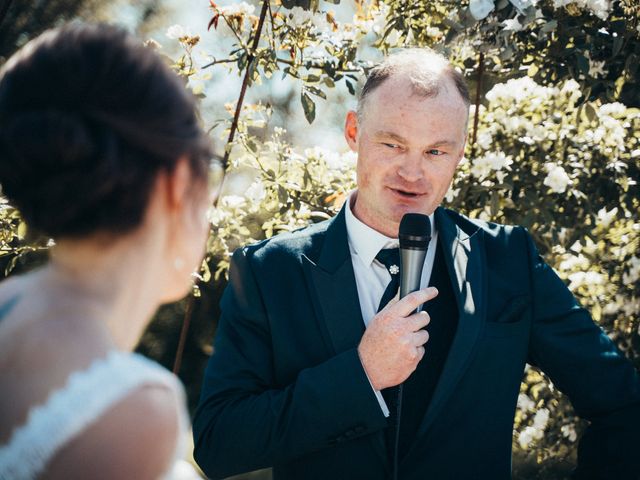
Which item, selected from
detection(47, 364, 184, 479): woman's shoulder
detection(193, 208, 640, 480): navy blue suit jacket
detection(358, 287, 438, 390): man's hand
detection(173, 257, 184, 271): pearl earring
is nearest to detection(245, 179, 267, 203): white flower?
detection(193, 208, 640, 480): navy blue suit jacket

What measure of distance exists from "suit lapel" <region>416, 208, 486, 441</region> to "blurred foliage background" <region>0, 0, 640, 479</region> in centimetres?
106

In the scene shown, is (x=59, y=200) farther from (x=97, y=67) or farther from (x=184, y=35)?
(x=184, y=35)

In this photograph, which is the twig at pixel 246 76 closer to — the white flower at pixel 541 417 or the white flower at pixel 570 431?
the white flower at pixel 541 417

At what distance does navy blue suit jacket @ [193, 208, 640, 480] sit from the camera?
2.30 metres

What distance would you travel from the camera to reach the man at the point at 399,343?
229 centimetres

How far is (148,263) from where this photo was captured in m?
1.35

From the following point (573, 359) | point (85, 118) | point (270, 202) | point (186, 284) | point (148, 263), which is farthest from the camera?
point (270, 202)

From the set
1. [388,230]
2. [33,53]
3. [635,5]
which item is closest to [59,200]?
[33,53]

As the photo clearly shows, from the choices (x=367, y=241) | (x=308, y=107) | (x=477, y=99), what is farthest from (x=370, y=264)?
(x=477, y=99)

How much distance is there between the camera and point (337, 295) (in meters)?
2.52

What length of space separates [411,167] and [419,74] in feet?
1.11

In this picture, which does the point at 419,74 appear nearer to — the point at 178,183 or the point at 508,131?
the point at 508,131

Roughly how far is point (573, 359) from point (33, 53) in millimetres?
1934

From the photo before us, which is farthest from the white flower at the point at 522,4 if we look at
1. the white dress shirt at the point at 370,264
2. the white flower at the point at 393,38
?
the white dress shirt at the point at 370,264
